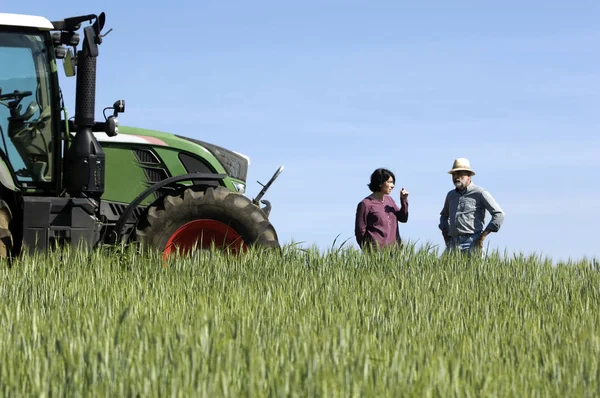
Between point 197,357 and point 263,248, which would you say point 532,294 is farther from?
point 197,357

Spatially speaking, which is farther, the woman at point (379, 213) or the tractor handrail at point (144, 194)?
the woman at point (379, 213)

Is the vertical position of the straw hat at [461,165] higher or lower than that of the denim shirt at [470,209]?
higher

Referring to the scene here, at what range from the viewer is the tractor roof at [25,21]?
734 cm

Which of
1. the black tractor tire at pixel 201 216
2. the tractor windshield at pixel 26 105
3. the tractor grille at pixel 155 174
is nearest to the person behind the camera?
the tractor windshield at pixel 26 105

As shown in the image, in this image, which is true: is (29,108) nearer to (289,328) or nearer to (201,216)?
(201,216)

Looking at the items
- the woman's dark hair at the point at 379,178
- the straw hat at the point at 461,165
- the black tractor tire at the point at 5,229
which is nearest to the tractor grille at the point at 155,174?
the black tractor tire at the point at 5,229

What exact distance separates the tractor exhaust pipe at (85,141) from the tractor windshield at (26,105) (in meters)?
0.24

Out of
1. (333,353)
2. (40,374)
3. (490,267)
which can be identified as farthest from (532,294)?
(40,374)

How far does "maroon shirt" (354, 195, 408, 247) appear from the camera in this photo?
8.55m

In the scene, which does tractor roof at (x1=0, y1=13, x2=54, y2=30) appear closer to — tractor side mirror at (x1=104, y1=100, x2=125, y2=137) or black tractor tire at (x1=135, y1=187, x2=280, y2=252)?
tractor side mirror at (x1=104, y1=100, x2=125, y2=137)

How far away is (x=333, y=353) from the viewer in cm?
331

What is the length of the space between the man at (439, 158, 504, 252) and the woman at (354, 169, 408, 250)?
0.58 m

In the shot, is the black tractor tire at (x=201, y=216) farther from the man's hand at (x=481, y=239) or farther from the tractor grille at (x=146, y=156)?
the man's hand at (x=481, y=239)

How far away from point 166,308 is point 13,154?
10.6 ft
